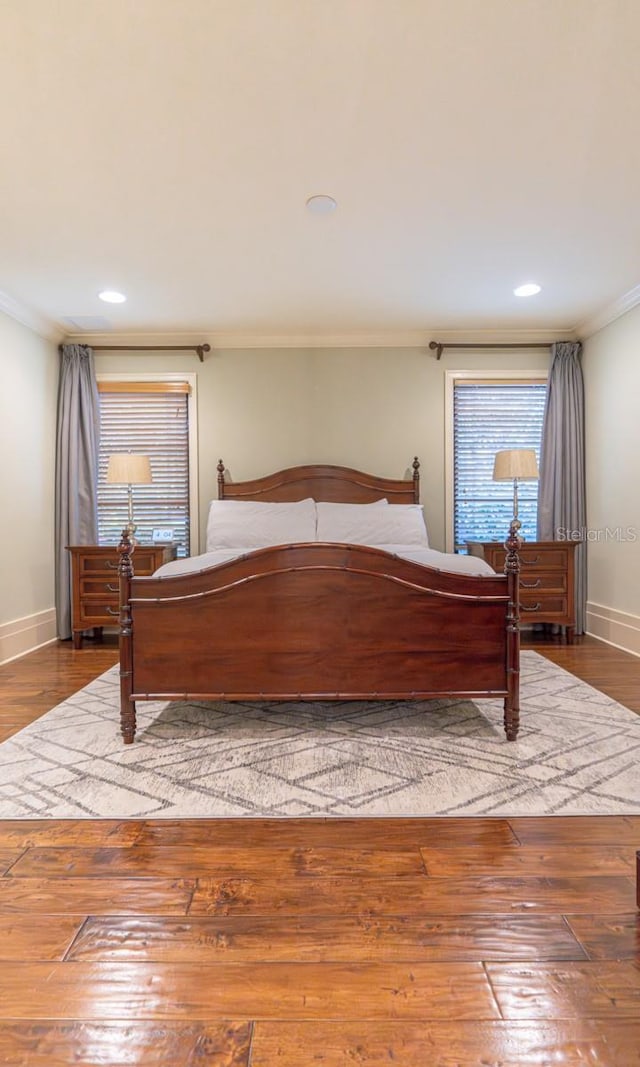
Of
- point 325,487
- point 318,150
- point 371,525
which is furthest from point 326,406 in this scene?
point 318,150

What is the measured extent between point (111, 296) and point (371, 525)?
7.98 ft

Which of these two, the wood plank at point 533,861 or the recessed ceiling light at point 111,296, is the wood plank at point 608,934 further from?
the recessed ceiling light at point 111,296

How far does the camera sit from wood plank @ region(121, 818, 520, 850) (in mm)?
1641

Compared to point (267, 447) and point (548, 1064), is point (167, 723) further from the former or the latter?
point (267, 447)

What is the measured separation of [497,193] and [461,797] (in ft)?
8.71

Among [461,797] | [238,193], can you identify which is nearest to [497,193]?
[238,193]

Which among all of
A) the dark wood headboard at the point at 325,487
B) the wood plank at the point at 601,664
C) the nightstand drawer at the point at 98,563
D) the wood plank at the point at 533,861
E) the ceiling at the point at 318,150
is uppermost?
the ceiling at the point at 318,150

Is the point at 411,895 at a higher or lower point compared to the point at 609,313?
lower

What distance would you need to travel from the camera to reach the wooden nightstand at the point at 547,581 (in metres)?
4.34

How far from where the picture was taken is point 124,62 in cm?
189

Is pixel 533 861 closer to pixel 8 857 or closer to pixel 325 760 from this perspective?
pixel 325 760

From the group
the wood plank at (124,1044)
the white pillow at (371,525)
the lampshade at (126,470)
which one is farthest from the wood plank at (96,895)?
the lampshade at (126,470)

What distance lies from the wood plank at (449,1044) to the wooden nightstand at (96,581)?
11.7 feet

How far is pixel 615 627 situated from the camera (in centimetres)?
424
